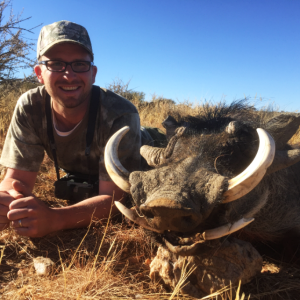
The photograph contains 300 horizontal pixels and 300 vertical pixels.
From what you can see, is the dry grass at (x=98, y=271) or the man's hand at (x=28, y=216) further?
the man's hand at (x=28, y=216)

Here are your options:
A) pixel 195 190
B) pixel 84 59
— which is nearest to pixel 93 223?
pixel 195 190

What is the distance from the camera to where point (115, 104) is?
9.97ft

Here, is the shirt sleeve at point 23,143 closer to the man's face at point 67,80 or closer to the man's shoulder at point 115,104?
the man's face at point 67,80

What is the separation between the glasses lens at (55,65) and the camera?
285 centimetres

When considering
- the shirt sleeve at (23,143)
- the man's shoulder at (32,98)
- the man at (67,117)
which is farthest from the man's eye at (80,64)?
the shirt sleeve at (23,143)

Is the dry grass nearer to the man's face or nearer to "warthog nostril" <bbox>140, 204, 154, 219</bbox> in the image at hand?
"warthog nostril" <bbox>140, 204, 154, 219</bbox>

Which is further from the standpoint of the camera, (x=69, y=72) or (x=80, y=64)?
(x=80, y=64)

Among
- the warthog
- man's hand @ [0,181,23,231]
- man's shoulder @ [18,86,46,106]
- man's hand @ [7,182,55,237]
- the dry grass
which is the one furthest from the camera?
man's shoulder @ [18,86,46,106]

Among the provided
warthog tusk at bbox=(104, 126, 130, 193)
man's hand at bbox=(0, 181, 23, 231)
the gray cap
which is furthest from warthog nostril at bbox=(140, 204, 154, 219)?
the gray cap

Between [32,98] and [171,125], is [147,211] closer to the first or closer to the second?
[171,125]

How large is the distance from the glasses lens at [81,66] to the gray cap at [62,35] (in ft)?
0.52

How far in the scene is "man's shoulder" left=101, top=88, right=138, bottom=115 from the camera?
2990 millimetres

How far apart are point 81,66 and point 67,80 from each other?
252 millimetres

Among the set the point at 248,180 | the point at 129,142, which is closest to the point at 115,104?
the point at 129,142
